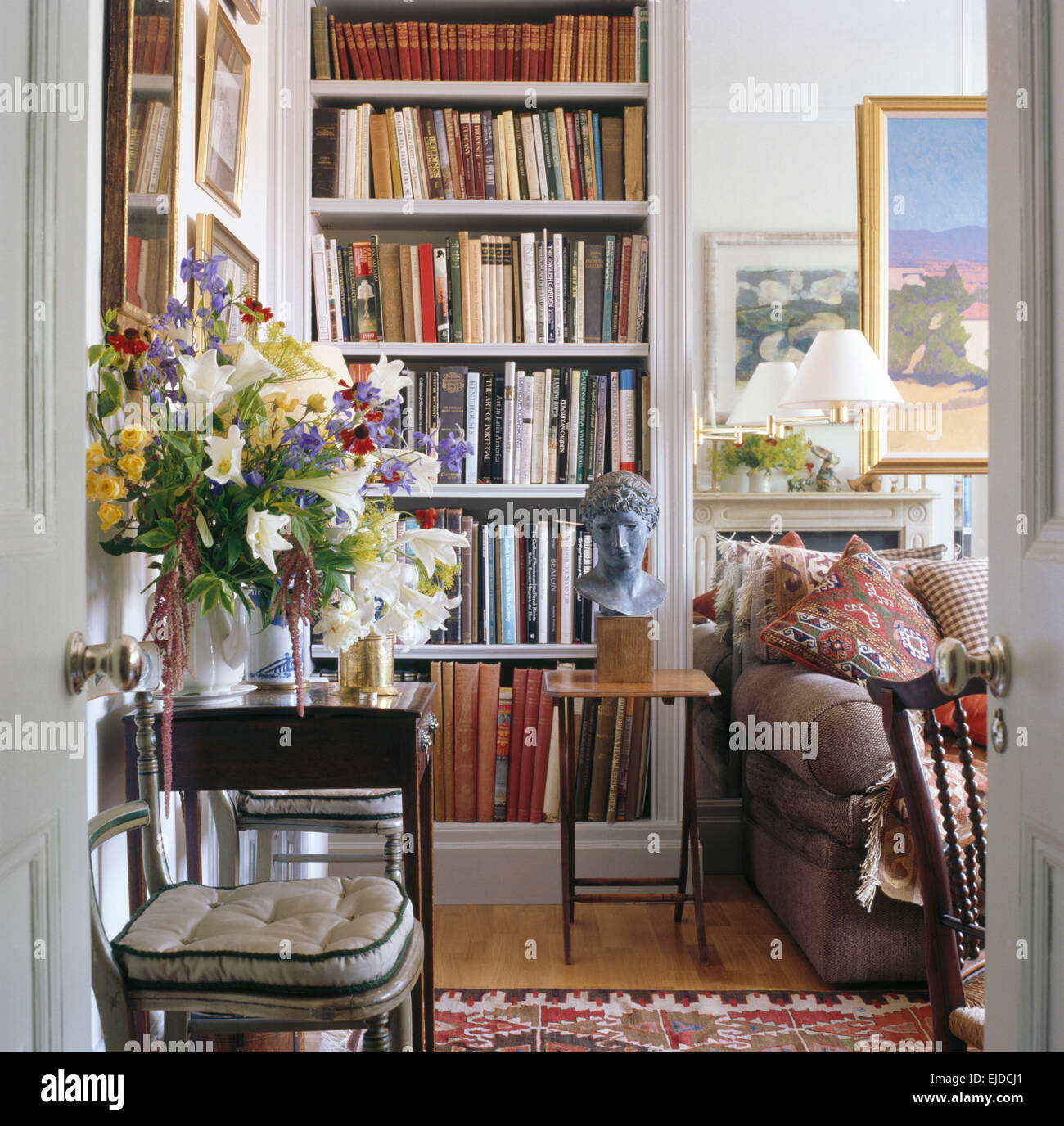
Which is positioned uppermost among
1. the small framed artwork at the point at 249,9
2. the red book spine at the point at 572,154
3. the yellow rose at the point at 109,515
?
the small framed artwork at the point at 249,9

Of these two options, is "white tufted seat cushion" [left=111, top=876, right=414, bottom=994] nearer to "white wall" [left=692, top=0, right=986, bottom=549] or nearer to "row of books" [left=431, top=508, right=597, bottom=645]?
"row of books" [left=431, top=508, right=597, bottom=645]

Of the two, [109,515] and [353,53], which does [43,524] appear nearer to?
[109,515]

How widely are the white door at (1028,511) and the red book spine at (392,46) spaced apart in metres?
2.51

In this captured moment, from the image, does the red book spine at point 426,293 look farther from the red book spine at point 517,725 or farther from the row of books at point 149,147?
the row of books at point 149,147

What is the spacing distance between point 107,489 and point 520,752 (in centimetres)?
181

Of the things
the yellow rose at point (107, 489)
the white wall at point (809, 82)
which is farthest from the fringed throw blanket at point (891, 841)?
the white wall at point (809, 82)

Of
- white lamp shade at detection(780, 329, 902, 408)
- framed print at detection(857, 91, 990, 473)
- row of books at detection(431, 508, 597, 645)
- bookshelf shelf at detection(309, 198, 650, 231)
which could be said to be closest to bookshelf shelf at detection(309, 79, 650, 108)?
bookshelf shelf at detection(309, 198, 650, 231)

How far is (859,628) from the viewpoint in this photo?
2771 millimetres

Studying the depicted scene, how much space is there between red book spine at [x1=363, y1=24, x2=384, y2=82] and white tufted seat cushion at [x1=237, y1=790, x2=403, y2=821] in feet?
7.02

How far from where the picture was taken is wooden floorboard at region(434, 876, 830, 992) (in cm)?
245

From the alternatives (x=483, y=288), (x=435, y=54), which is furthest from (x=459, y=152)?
(x=483, y=288)

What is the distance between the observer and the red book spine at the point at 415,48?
3.02 m
